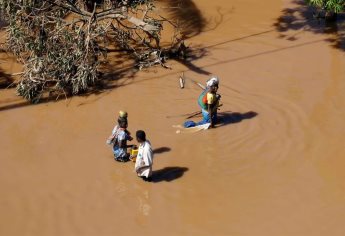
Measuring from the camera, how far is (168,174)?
8852mm

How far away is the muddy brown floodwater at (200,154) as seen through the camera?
7.89 metres

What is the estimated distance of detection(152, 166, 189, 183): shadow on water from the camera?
28.6 ft

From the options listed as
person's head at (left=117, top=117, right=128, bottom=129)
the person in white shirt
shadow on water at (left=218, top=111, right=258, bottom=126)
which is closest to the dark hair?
the person in white shirt

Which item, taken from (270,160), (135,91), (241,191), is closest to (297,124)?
(270,160)

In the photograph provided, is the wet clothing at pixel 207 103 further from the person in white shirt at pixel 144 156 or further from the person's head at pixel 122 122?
the person in white shirt at pixel 144 156

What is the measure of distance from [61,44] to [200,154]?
4124 millimetres

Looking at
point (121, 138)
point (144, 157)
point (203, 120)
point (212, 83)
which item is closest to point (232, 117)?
point (203, 120)

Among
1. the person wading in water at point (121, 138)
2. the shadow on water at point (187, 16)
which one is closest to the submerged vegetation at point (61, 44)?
the shadow on water at point (187, 16)

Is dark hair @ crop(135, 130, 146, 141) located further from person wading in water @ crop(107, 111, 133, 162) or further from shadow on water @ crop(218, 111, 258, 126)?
shadow on water @ crop(218, 111, 258, 126)

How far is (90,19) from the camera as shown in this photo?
37.7ft

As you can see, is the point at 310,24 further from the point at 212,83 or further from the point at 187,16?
the point at 212,83

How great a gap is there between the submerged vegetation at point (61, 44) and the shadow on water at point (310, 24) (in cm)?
326

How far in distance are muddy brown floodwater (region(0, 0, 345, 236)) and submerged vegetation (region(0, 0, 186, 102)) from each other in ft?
1.35

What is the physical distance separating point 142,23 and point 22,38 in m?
2.57
